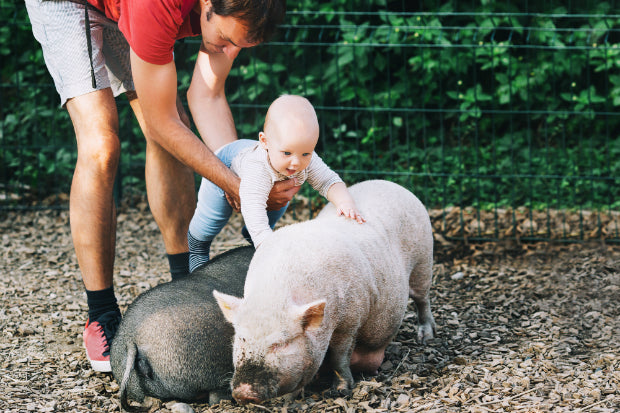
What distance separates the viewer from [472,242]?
565 cm

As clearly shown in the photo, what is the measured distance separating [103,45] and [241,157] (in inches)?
39.4

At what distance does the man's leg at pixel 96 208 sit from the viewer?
3479 millimetres

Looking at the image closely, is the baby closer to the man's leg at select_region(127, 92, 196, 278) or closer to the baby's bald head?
the baby's bald head

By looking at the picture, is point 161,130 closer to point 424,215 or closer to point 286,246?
point 286,246

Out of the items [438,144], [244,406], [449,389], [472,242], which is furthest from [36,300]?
[438,144]

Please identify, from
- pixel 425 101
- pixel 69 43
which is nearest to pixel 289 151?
pixel 69 43

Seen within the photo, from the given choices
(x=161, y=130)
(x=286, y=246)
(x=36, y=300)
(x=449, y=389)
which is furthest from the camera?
(x=36, y=300)

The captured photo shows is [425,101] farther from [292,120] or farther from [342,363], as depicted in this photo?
[342,363]

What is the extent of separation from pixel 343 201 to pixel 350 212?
8 centimetres

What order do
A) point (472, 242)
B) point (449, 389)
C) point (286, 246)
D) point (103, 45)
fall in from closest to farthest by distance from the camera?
point (286, 246) → point (449, 389) → point (103, 45) → point (472, 242)

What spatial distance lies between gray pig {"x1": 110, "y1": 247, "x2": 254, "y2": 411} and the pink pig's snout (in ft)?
1.31

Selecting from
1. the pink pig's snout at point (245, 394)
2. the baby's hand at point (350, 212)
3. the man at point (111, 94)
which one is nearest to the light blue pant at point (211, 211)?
the man at point (111, 94)

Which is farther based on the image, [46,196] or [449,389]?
[46,196]

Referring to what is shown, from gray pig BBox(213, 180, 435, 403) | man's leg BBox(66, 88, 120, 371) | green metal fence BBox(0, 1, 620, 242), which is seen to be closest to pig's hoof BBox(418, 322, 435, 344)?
gray pig BBox(213, 180, 435, 403)
